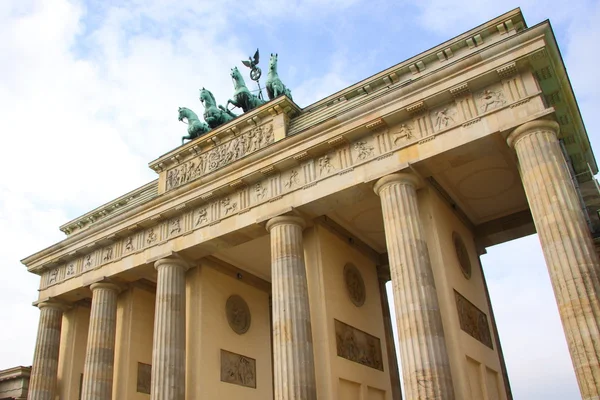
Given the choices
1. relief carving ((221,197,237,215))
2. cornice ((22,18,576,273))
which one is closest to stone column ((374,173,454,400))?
cornice ((22,18,576,273))

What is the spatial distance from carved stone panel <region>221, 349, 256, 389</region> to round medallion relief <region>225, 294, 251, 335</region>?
0.99 meters

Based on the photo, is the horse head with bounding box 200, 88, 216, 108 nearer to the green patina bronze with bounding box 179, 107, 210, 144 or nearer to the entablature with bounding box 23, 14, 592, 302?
the green patina bronze with bounding box 179, 107, 210, 144

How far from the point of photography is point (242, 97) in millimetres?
22031

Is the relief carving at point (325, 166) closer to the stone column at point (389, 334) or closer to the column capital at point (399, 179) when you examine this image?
the column capital at point (399, 179)

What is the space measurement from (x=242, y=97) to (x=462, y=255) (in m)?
9.88

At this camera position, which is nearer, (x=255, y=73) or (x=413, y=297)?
(x=413, y=297)

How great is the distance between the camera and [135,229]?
20969 mm

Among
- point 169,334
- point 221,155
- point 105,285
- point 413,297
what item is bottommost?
point 413,297

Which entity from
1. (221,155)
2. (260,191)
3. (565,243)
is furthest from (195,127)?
(565,243)

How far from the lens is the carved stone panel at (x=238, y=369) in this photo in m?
19.9

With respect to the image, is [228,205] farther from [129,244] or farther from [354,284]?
[354,284]

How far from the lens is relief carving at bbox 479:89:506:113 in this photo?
48.5 feet

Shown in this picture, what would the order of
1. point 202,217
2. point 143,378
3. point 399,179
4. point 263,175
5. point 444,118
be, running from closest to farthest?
1. point 444,118
2. point 399,179
3. point 263,175
4. point 202,217
5. point 143,378

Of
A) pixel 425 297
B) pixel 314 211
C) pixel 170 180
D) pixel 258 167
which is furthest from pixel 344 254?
pixel 170 180
